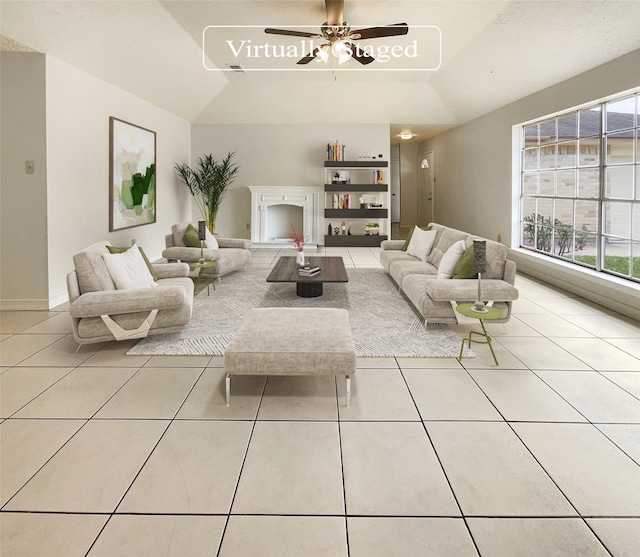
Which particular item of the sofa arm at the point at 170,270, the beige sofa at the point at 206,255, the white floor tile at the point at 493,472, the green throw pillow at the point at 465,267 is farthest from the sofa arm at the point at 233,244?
the white floor tile at the point at 493,472

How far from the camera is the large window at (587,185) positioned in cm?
485

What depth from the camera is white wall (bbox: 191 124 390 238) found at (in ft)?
32.8

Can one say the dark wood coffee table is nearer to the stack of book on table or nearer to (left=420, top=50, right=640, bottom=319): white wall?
the stack of book on table

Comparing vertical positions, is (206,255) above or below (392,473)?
above

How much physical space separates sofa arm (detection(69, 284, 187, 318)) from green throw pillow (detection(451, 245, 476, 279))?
2390 millimetres

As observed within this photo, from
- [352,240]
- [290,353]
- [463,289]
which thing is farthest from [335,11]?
[352,240]

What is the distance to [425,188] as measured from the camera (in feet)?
41.7

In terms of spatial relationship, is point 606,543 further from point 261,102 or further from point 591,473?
point 261,102

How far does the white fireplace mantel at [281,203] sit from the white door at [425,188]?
341 centimetres

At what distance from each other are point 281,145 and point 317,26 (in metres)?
4.44

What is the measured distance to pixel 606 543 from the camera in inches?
66.0

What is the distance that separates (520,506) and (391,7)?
498cm

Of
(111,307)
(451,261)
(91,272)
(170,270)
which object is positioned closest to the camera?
(111,307)

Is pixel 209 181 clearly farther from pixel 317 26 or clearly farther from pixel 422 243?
pixel 422 243
